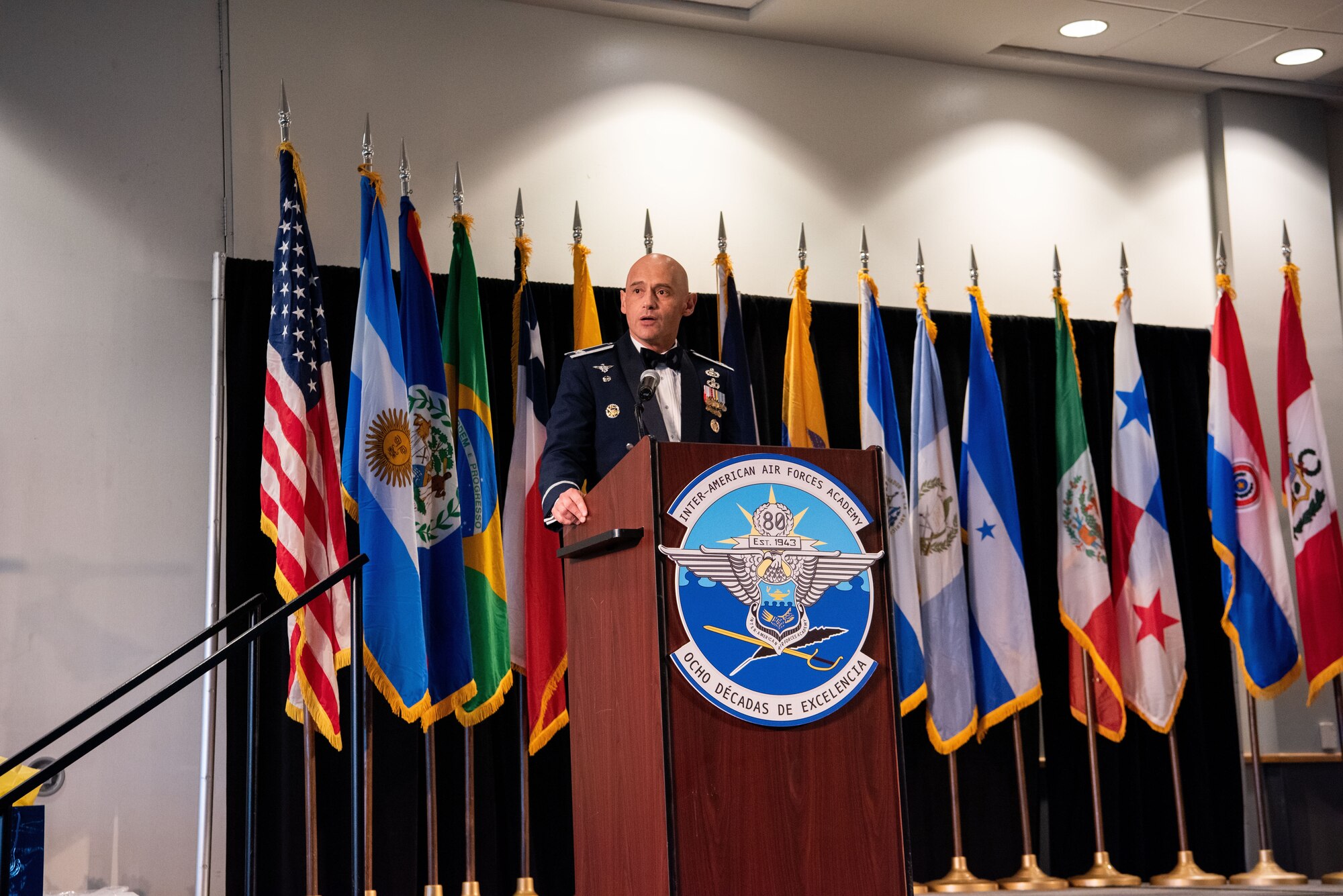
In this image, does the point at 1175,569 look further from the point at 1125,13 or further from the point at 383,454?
the point at 383,454

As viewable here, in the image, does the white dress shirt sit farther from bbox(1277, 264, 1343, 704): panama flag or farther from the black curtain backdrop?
bbox(1277, 264, 1343, 704): panama flag

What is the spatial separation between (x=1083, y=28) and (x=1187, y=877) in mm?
3467

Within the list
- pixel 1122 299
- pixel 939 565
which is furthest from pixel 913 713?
pixel 1122 299

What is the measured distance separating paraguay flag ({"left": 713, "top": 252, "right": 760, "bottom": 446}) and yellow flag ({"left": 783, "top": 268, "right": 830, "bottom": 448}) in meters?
0.14

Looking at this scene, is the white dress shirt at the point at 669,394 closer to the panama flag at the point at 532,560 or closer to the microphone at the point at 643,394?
the microphone at the point at 643,394

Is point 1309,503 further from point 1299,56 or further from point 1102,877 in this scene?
Answer: point 1299,56

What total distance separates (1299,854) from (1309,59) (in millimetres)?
3488

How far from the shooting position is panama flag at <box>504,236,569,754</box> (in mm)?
4305

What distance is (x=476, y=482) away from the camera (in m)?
4.40

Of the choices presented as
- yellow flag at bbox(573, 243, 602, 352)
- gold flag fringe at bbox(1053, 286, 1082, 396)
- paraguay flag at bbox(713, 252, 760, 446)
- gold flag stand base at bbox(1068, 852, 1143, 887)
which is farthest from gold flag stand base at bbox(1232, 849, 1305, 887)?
yellow flag at bbox(573, 243, 602, 352)

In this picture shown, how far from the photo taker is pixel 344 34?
484 centimetres

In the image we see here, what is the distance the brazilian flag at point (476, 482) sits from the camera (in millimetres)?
4250

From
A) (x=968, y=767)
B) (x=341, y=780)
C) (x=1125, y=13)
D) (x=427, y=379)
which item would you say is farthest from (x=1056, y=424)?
(x=341, y=780)

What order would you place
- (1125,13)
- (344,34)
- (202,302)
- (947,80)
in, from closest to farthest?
(202,302) < (344,34) < (1125,13) < (947,80)
